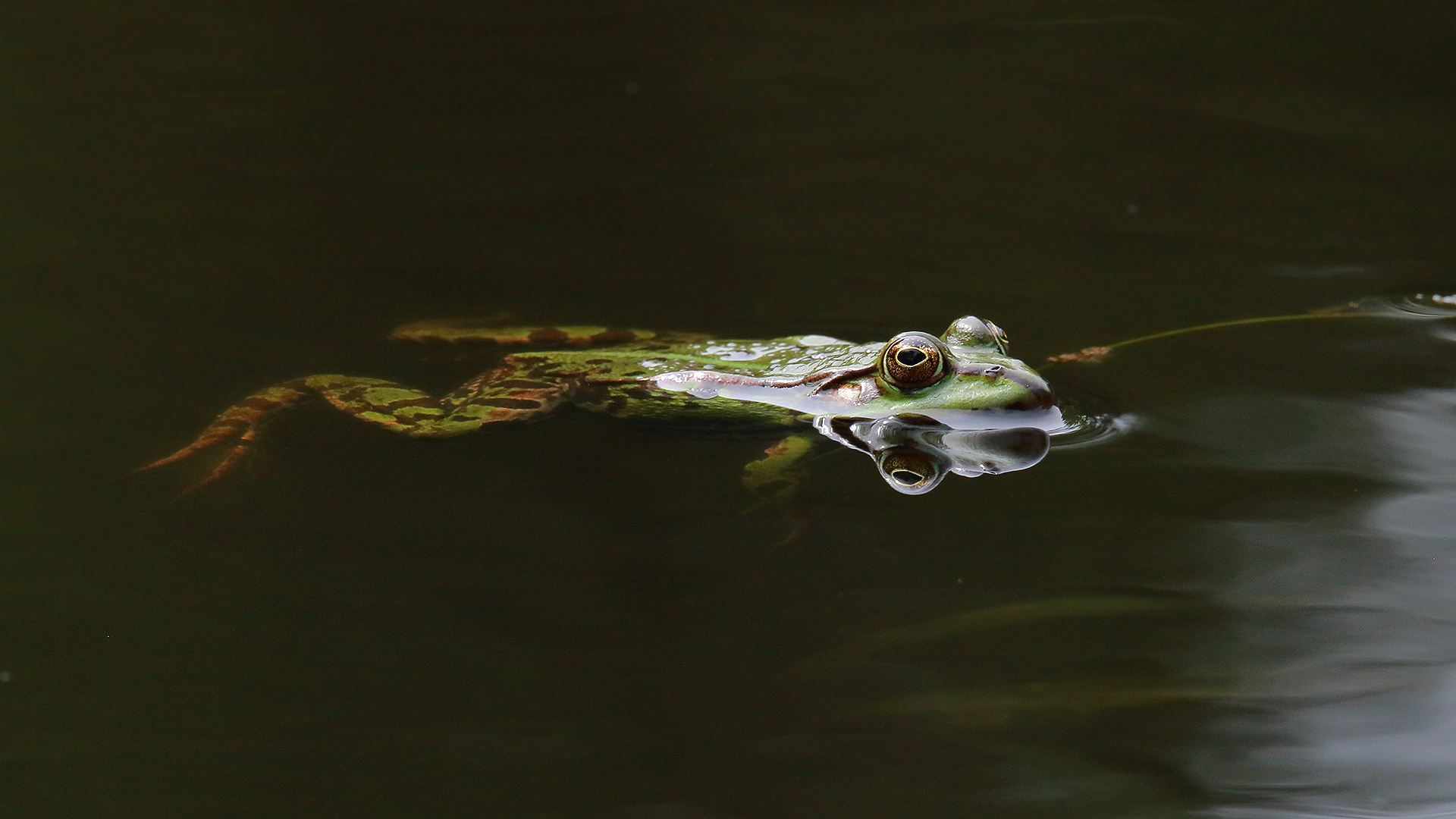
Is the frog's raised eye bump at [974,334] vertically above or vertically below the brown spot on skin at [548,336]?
above

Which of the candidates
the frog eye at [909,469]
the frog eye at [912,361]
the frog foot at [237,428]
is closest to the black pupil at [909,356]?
the frog eye at [912,361]

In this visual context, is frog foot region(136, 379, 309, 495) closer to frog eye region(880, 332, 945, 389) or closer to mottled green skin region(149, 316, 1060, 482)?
mottled green skin region(149, 316, 1060, 482)

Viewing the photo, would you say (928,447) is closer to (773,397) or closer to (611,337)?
(773,397)

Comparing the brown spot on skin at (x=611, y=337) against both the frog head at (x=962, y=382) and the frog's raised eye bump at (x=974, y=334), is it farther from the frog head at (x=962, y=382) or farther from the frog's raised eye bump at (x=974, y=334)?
the frog's raised eye bump at (x=974, y=334)

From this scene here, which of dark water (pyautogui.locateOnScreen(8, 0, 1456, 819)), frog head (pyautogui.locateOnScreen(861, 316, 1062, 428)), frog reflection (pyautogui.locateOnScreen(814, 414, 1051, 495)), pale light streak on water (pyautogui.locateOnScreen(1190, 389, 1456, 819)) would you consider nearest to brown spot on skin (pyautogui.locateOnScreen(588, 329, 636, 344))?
dark water (pyautogui.locateOnScreen(8, 0, 1456, 819))

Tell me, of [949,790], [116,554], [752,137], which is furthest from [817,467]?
[752,137]

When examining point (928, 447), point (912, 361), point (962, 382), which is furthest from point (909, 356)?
point (928, 447)

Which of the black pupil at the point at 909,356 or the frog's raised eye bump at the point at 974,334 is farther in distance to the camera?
the frog's raised eye bump at the point at 974,334
